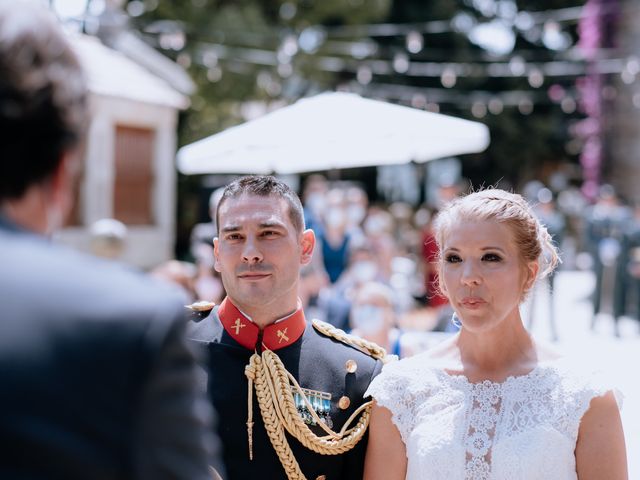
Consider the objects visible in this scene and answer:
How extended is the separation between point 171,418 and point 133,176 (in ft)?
47.5

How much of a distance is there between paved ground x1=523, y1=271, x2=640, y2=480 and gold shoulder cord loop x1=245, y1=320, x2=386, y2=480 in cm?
189

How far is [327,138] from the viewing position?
531cm

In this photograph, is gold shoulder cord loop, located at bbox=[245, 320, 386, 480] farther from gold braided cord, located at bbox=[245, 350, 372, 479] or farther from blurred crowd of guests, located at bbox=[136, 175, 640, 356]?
blurred crowd of guests, located at bbox=[136, 175, 640, 356]

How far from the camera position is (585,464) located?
2.28m

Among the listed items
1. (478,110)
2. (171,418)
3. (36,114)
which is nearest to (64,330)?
(171,418)

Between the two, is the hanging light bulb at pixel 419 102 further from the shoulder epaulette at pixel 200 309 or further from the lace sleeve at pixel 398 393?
the lace sleeve at pixel 398 393

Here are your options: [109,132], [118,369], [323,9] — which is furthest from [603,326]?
[118,369]

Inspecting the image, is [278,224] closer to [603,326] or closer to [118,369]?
[118,369]

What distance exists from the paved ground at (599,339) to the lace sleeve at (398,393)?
71.1 inches

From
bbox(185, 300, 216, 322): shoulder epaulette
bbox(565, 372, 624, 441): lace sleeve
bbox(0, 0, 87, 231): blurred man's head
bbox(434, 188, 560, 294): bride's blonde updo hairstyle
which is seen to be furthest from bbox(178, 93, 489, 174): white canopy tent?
bbox(0, 0, 87, 231): blurred man's head

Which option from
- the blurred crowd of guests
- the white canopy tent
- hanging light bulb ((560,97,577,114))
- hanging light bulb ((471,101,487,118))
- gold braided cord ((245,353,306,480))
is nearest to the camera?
gold braided cord ((245,353,306,480))

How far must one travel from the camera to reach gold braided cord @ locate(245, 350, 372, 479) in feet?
8.11

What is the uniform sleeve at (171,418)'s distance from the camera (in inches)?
42.1

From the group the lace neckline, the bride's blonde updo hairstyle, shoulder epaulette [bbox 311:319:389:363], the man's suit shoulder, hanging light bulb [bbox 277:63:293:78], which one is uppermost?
hanging light bulb [bbox 277:63:293:78]
